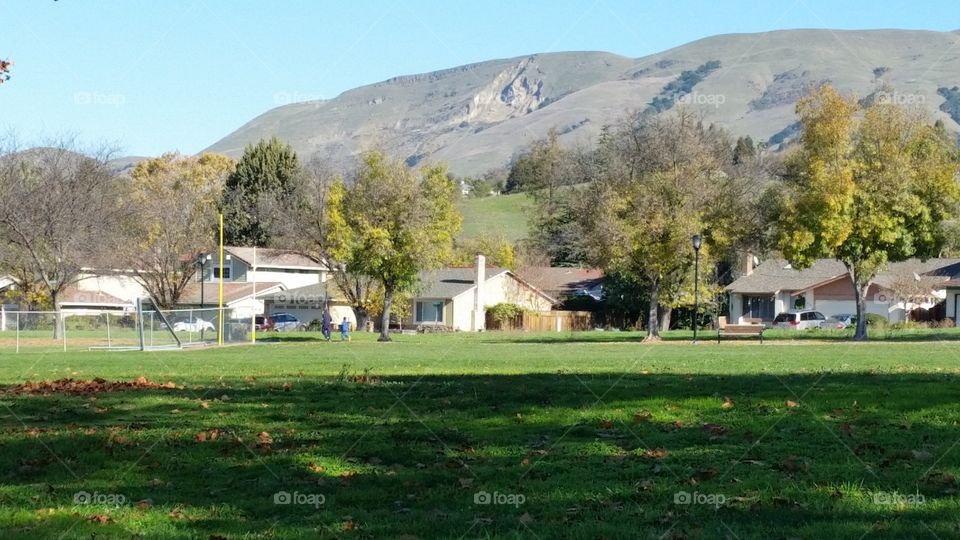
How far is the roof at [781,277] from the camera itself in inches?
3231

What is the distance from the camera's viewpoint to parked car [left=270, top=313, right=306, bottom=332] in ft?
269

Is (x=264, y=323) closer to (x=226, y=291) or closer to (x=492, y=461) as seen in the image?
(x=226, y=291)

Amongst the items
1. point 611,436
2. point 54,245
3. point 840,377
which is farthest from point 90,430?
point 54,245

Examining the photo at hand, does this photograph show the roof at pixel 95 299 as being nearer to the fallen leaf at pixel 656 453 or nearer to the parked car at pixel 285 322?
the parked car at pixel 285 322

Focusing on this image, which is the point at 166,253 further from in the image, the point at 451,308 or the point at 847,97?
the point at 847,97

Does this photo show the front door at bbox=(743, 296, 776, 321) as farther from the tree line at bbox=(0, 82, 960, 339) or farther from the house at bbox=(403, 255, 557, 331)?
the house at bbox=(403, 255, 557, 331)

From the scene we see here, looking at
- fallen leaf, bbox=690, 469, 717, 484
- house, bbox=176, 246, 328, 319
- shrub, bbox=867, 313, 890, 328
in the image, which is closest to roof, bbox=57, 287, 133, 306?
house, bbox=176, 246, 328, 319

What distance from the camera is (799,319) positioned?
7556 cm

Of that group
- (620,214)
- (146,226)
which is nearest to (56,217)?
(146,226)

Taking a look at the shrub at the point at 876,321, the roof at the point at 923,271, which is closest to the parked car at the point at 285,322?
the shrub at the point at 876,321

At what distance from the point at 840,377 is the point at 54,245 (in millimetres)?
53275

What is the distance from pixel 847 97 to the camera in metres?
51.6

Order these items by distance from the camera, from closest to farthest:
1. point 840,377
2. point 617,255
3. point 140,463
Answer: point 140,463 < point 840,377 < point 617,255

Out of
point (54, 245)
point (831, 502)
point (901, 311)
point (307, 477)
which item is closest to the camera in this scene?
point (831, 502)
